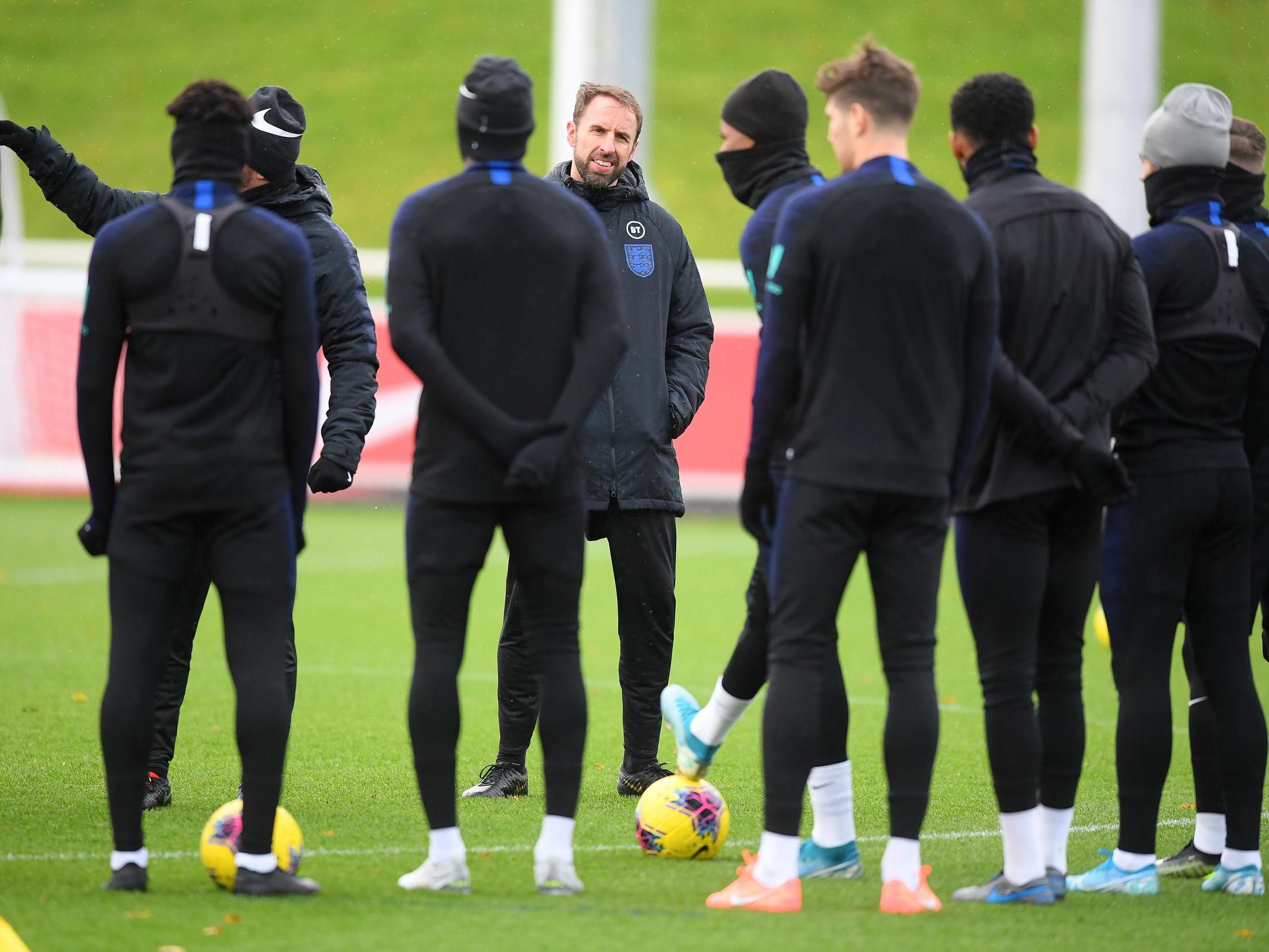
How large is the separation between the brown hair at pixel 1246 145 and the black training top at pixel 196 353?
115 inches

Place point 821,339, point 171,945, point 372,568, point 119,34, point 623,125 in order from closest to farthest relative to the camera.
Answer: point 171,945 → point 821,339 → point 623,125 → point 372,568 → point 119,34

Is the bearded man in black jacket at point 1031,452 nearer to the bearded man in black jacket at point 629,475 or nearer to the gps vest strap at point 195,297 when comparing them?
the bearded man in black jacket at point 629,475

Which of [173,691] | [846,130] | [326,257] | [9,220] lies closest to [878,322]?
[846,130]

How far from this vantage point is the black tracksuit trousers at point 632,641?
6531 mm

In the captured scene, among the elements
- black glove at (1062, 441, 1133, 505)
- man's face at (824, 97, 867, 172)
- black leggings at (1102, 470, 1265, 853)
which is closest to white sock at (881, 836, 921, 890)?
black leggings at (1102, 470, 1265, 853)

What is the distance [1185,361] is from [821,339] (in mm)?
1225

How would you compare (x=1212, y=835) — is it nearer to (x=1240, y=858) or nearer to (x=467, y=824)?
(x=1240, y=858)

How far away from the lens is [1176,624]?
5.20 m

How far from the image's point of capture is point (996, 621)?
15.8ft

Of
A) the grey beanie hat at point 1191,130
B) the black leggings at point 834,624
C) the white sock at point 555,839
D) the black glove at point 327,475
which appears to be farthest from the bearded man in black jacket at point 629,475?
the grey beanie hat at point 1191,130

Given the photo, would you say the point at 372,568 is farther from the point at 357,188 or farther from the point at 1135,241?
the point at 357,188

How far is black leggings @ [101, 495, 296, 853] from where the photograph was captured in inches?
184

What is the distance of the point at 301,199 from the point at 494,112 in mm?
1563

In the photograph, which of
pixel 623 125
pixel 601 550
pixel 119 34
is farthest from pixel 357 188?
pixel 623 125
